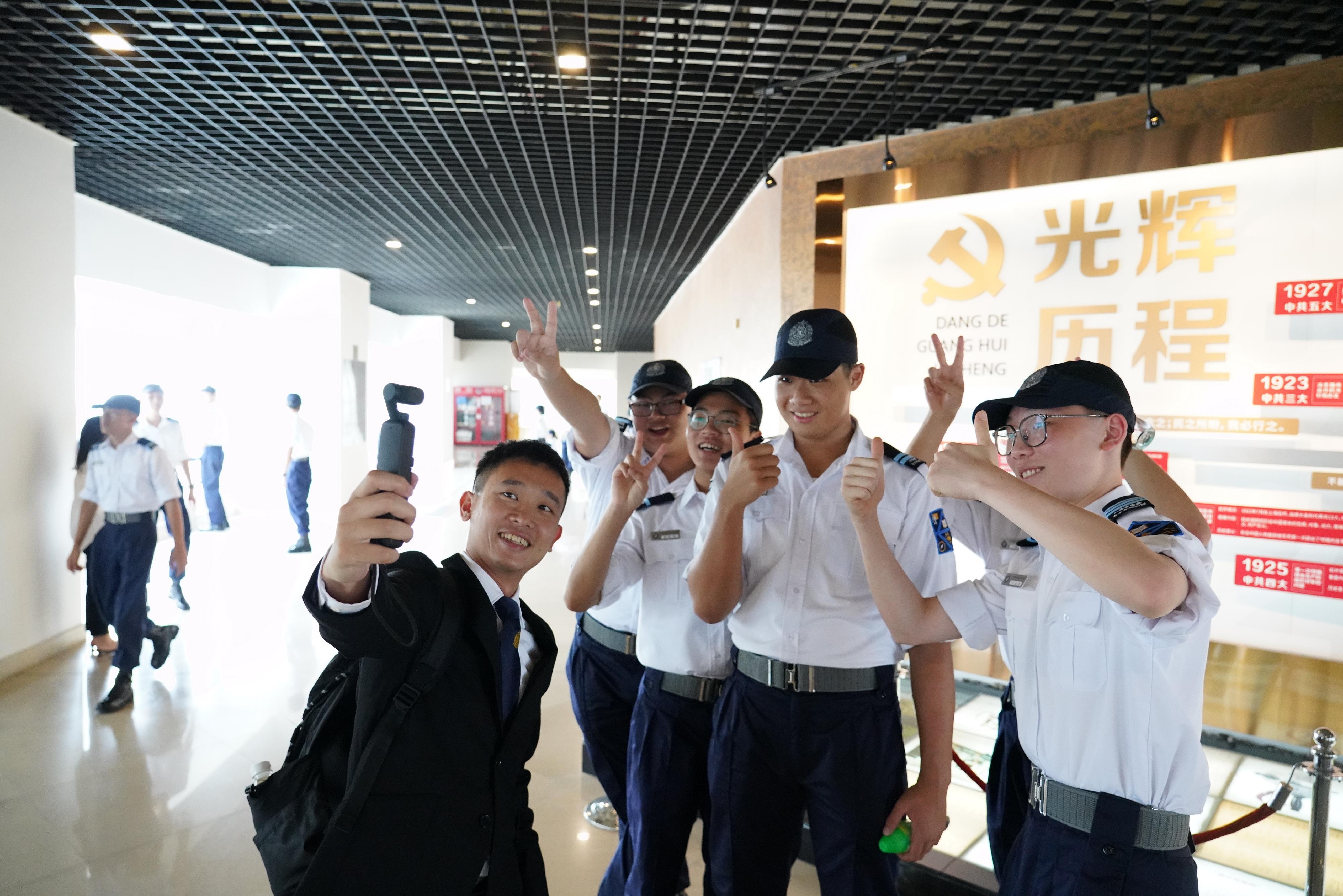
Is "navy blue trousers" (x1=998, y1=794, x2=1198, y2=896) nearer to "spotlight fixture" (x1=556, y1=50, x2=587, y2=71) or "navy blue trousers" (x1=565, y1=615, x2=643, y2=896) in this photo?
"navy blue trousers" (x1=565, y1=615, x2=643, y2=896)

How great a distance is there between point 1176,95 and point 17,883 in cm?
584

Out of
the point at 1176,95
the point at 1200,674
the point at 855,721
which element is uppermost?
the point at 1176,95

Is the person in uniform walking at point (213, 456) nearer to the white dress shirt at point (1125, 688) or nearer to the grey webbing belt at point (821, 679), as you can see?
the grey webbing belt at point (821, 679)

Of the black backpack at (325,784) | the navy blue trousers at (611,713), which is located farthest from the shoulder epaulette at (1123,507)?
the navy blue trousers at (611,713)

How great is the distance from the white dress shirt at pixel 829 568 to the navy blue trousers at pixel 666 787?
1.12 ft

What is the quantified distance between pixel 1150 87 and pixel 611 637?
3.81 metres

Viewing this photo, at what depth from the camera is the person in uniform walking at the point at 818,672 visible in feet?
5.48

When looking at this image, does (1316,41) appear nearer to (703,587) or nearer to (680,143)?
(680,143)

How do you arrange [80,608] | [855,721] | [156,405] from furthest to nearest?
[156,405] → [80,608] → [855,721]

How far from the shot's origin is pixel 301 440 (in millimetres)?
8852

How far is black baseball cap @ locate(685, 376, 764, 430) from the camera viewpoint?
2205 mm

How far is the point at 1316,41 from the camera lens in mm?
3475

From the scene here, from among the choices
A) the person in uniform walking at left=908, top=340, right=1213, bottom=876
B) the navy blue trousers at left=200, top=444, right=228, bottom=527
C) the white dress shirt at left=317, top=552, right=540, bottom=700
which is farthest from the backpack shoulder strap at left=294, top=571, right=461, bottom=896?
the navy blue trousers at left=200, top=444, right=228, bottom=527

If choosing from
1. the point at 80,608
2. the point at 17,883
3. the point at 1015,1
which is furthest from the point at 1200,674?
the point at 80,608
